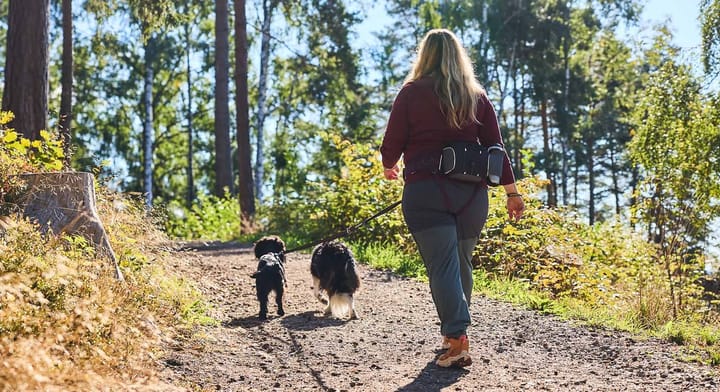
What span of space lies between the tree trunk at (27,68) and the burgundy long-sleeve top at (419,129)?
17.5 ft

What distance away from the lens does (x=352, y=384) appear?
16.7ft

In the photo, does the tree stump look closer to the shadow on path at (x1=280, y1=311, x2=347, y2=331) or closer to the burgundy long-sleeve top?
the shadow on path at (x1=280, y1=311, x2=347, y2=331)

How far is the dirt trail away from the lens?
199 inches

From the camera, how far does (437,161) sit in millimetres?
4984

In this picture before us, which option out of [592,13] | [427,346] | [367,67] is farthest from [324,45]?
[427,346]

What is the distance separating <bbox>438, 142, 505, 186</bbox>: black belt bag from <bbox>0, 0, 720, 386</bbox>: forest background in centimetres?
228

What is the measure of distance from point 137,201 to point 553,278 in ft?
16.8

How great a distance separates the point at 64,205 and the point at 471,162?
3554 mm

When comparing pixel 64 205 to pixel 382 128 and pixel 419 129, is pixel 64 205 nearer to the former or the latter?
pixel 419 129

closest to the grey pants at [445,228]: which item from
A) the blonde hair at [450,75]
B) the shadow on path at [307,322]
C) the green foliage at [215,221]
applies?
the blonde hair at [450,75]

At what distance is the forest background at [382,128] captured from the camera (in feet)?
28.7

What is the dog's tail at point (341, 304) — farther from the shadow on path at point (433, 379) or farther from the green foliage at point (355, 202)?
the green foliage at point (355, 202)

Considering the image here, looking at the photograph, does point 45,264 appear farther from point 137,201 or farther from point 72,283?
point 137,201

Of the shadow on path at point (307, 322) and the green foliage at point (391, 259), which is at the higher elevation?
the green foliage at point (391, 259)
